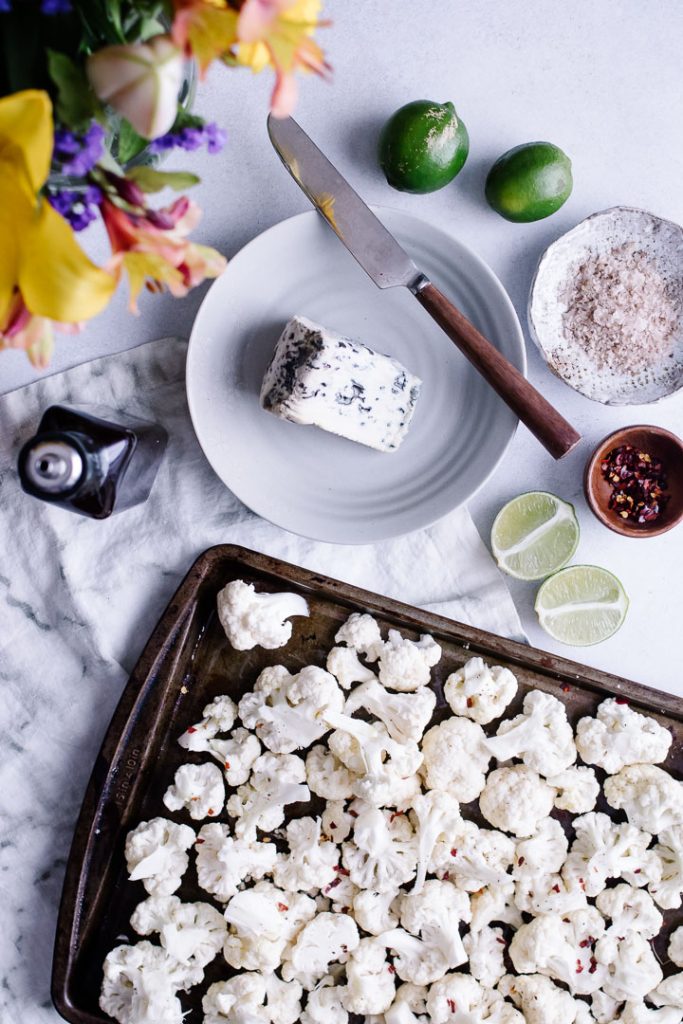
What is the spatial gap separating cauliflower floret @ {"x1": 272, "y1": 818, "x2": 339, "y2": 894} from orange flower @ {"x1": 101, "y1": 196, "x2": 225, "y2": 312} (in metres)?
1.12

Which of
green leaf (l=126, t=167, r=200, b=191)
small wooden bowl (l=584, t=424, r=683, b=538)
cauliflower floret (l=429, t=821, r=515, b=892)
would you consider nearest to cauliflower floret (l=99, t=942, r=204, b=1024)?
cauliflower floret (l=429, t=821, r=515, b=892)

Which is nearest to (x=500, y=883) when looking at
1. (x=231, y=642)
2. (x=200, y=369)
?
(x=231, y=642)

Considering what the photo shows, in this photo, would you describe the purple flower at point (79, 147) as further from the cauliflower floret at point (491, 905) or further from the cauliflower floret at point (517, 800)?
the cauliflower floret at point (491, 905)

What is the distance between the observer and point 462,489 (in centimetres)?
159

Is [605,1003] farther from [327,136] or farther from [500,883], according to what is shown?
[327,136]

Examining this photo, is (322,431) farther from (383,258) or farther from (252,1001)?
(252,1001)

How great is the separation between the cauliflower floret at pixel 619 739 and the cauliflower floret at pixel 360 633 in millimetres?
401

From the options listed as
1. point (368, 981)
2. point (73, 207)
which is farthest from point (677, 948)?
point (73, 207)

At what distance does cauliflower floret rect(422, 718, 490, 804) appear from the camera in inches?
63.7

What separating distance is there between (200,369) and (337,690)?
0.61 m

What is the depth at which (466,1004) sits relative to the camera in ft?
5.28

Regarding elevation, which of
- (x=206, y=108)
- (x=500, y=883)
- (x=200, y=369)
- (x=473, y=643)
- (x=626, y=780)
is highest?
(x=206, y=108)

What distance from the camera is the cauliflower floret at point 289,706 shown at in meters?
1.60

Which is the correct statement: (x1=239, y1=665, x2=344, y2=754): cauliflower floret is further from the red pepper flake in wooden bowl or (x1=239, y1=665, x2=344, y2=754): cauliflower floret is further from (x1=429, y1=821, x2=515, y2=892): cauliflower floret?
the red pepper flake in wooden bowl
